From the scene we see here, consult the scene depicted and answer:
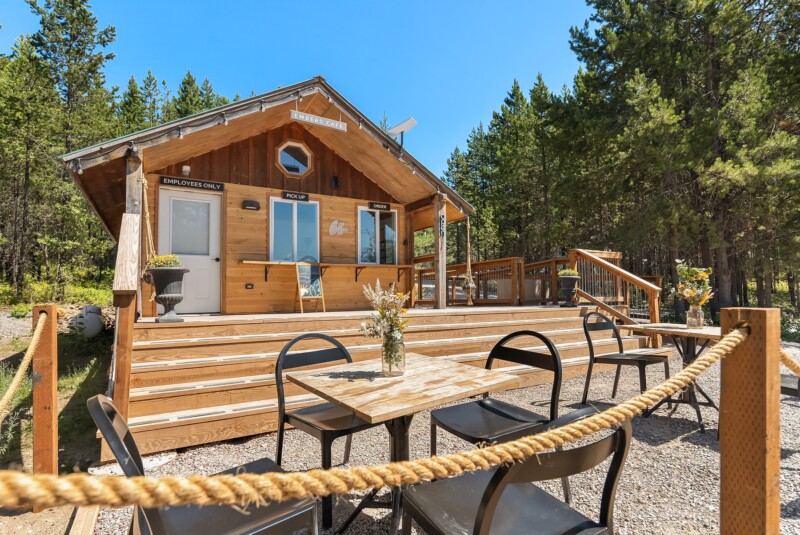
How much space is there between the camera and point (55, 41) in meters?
19.2

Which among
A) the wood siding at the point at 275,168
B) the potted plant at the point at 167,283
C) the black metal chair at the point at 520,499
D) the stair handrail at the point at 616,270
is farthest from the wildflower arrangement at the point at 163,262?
the stair handrail at the point at 616,270

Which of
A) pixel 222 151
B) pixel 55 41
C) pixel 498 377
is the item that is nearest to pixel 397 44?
pixel 222 151

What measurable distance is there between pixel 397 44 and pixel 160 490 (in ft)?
54.1

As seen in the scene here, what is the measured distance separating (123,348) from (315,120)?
4.37 meters

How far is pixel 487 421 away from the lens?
2641 millimetres

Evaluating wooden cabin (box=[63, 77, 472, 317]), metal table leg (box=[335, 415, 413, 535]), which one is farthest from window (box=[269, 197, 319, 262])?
metal table leg (box=[335, 415, 413, 535])

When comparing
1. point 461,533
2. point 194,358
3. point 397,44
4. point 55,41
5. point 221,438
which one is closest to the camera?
point 461,533

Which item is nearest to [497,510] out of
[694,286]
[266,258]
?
[694,286]

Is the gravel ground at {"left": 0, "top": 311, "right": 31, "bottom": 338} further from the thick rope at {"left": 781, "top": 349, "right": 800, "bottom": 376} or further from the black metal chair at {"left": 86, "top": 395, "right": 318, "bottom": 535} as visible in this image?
the thick rope at {"left": 781, "top": 349, "right": 800, "bottom": 376}

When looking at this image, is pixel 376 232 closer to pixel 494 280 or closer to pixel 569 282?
pixel 569 282

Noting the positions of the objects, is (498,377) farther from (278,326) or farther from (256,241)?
(256,241)

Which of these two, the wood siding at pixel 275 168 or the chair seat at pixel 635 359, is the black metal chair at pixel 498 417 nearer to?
the chair seat at pixel 635 359

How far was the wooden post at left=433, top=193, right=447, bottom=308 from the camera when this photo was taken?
22.7 ft

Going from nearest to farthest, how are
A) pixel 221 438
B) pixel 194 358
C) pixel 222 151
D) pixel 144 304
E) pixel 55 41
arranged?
pixel 221 438
pixel 194 358
pixel 144 304
pixel 222 151
pixel 55 41
